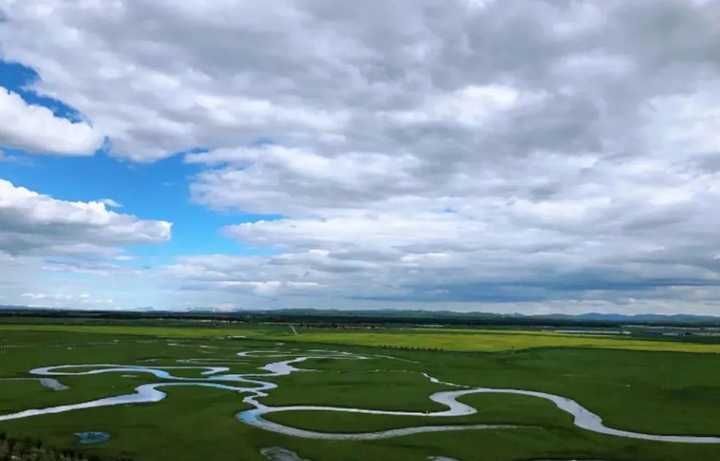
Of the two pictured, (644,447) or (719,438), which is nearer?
(644,447)

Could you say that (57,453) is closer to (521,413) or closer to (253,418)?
(253,418)

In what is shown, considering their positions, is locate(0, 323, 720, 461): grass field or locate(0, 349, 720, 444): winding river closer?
locate(0, 323, 720, 461): grass field

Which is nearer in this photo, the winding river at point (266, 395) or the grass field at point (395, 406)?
the grass field at point (395, 406)

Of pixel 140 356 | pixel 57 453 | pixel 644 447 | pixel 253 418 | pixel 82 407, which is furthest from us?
pixel 140 356

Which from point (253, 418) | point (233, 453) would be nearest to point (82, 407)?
point (253, 418)

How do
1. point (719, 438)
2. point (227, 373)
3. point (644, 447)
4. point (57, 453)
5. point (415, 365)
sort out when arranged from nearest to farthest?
point (57, 453) → point (644, 447) → point (719, 438) → point (227, 373) → point (415, 365)
